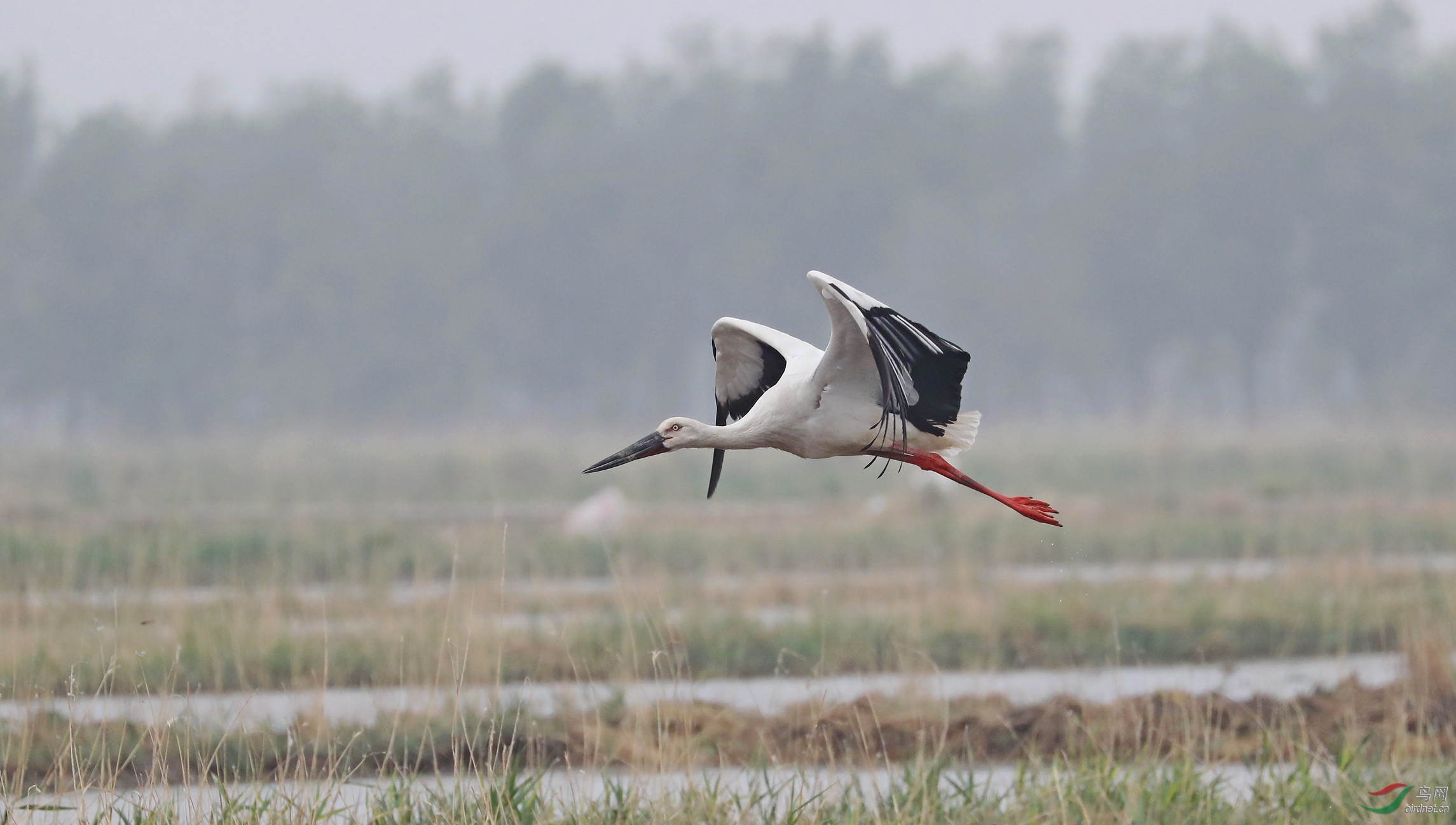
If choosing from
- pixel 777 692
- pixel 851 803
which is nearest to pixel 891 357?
pixel 851 803

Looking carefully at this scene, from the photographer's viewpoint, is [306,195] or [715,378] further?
[306,195]

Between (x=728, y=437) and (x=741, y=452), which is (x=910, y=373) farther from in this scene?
(x=741, y=452)

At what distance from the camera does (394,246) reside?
6631 cm

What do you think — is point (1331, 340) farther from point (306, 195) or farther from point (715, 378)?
point (715, 378)

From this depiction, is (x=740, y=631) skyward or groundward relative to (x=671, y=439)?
groundward

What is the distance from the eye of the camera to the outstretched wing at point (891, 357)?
6207 millimetres

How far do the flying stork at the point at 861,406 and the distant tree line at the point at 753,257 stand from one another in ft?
177

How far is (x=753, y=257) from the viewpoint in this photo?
202 feet

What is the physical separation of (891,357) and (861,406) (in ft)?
1.40

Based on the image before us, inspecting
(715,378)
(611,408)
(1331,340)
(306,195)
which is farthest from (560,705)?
(306,195)

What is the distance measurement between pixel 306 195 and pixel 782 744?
64.1 meters

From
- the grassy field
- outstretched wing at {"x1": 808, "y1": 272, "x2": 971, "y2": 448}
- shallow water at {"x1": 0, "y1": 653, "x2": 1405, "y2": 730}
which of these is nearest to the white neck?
outstretched wing at {"x1": 808, "y1": 272, "x2": 971, "y2": 448}

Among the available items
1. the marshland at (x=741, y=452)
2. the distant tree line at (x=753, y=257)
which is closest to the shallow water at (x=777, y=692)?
the marshland at (x=741, y=452)

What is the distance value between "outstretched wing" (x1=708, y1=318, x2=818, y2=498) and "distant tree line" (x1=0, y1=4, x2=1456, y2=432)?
52858 mm
